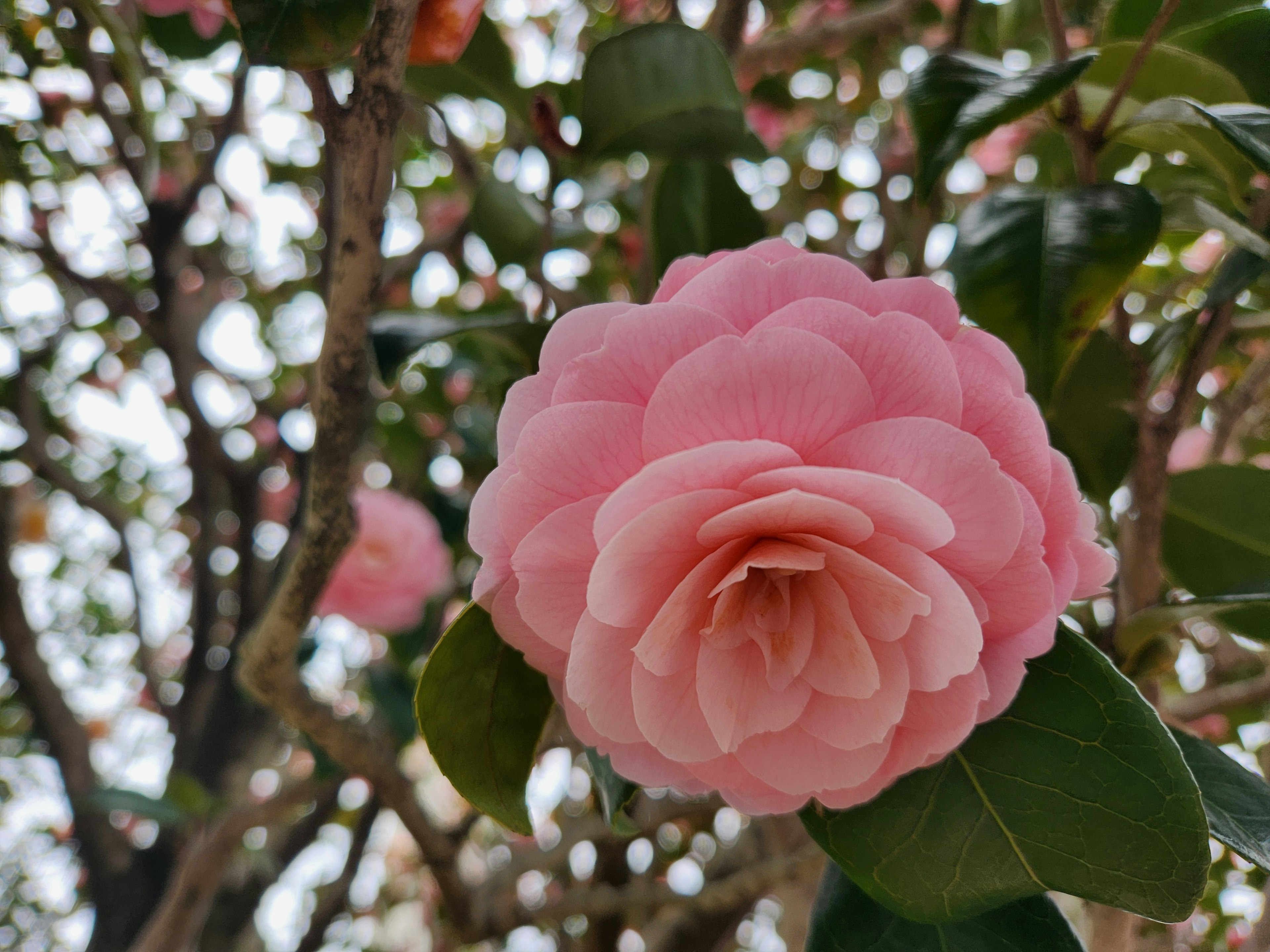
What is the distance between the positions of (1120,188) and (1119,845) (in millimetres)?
352

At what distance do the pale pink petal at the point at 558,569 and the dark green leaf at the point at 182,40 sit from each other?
75 centimetres

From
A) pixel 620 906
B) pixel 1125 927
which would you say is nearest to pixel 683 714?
pixel 1125 927

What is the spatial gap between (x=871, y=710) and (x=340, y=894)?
1.57 metres

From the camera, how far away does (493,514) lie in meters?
0.34

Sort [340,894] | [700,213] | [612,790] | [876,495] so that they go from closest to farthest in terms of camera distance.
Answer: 1. [876,495]
2. [612,790]
3. [700,213]
4. [340,894]

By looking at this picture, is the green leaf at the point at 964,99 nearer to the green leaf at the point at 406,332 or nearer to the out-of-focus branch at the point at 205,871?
the green leaf at the point at 406,332

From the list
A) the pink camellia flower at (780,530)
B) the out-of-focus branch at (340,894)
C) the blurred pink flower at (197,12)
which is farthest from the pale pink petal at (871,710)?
the out-of-focus branch at (340,894)

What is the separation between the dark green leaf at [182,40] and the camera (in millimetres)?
812

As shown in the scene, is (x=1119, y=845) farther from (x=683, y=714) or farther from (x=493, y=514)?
(x=493, y=514)

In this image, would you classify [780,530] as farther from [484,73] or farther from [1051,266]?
[484,73]

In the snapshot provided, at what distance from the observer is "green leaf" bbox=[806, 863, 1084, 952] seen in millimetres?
390

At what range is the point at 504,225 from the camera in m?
0.68

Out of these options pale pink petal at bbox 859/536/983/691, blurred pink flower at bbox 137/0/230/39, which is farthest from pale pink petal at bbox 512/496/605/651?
blurred pink flower at bbox 137/0/230/39

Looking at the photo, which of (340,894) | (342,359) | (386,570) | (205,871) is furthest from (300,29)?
(340,894)
